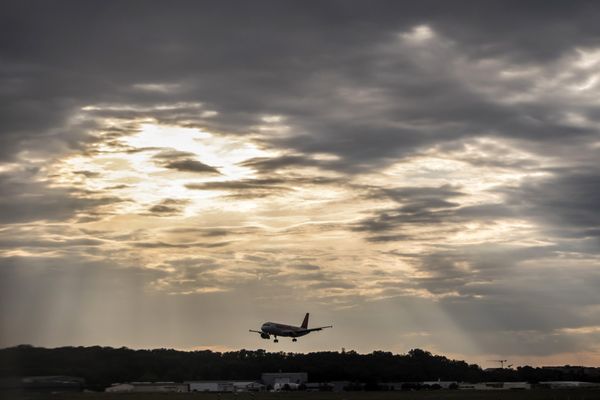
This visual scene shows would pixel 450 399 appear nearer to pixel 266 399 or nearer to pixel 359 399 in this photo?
pixel 359 399

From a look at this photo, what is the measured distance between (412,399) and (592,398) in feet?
94.7

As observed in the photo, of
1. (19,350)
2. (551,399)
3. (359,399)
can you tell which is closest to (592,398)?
(551,399)

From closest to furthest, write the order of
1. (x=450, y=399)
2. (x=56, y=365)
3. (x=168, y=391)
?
(x=56, y=365)
(x=450, y=399)
(x=168, y=391)

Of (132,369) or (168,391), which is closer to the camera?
(132,369)

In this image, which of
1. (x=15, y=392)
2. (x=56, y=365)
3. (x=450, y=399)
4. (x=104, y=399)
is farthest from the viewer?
(x=450, y=399)

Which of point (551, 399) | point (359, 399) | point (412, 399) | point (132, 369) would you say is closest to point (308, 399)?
point (359, 399)

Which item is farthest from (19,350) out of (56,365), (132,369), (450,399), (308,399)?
(132,369)

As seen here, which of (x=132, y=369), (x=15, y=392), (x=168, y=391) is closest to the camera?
(x=15, y=392)

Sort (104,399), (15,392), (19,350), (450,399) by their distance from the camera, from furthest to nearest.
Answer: (450,399)
(104,399)
(19,350)
(15,392)

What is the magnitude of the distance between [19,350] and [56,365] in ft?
77.4

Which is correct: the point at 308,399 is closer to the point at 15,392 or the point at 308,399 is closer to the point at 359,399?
the point at 359,399

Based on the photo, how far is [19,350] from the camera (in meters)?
67.7

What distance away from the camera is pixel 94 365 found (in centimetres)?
13725

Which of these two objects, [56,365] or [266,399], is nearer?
[56,365]
